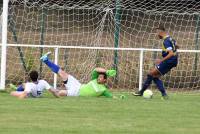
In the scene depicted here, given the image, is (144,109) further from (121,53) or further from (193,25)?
(193,25)

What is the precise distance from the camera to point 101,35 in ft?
69.1

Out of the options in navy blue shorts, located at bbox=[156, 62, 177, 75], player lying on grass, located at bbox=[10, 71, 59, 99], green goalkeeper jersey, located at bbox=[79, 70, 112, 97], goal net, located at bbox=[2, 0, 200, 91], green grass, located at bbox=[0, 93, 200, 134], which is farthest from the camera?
goal net, located at bbox=[2, 0, 200, 91]

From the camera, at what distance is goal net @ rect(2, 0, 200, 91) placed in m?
19.6

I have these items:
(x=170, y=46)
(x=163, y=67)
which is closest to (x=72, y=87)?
(x=163, y=67)

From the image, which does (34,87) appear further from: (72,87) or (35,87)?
(72,87)

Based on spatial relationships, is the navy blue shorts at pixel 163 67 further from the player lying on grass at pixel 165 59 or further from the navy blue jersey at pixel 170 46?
the navy blue jersey at pixel 170 46

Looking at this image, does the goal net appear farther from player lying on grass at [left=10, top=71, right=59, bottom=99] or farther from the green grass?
the green grass

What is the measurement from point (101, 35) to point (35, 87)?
6.83 m

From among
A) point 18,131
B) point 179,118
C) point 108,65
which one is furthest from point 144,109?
point 108,65

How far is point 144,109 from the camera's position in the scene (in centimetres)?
1284

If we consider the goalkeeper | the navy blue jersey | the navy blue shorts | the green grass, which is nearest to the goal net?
the navy blue shorts

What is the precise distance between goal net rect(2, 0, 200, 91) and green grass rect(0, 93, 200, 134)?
4.81 m

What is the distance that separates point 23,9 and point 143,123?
10.4 metres

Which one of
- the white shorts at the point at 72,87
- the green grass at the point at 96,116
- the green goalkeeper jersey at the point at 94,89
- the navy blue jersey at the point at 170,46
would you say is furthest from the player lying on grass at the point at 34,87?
the navy blue jersey at the point at 170,46
